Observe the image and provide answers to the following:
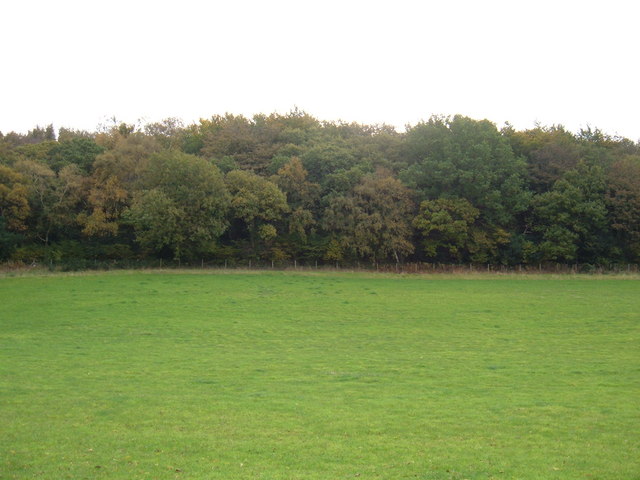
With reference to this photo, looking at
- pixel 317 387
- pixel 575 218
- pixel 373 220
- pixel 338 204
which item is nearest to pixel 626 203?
pixel 575 218

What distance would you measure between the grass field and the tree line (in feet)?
61.7

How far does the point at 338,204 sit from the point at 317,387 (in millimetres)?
41709

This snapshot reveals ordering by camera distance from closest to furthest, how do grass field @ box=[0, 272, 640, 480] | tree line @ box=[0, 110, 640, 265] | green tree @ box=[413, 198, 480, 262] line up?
1. grass field @ box=[0, 272, 640, 480]
2. tree line @ box=[0, 110, 640, 265]
3. green tree @ box=[413, 198, 480, 262]

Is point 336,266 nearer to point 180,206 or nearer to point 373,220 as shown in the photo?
point 373,220

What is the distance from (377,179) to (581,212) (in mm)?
20570

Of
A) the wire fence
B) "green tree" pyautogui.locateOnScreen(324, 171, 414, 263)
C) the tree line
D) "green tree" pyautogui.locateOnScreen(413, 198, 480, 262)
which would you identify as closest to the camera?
the wire fence

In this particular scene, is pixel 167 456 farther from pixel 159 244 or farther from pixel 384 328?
pixel 159 244

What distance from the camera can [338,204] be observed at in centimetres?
5809

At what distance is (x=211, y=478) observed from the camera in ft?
31.1

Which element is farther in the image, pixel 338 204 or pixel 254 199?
pixel 338 204

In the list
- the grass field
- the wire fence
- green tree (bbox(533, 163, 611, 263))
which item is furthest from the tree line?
the grass field

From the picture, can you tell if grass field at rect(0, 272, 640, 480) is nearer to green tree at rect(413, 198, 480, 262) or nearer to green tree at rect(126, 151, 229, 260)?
green tree at rect(126, 151, 229, 260)

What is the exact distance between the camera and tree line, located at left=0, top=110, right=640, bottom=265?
56719 mm

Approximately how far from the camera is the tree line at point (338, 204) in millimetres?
56719
